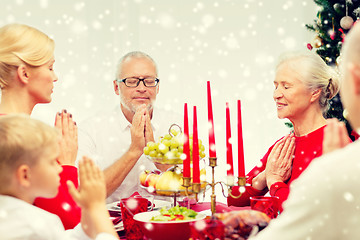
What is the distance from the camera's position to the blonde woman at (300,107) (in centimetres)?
221

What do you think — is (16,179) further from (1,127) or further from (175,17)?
(175,17)

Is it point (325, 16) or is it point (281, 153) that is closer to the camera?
point (281, 153)

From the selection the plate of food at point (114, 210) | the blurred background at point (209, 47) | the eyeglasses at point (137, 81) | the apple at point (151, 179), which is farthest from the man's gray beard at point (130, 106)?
the blurred background at point (209, 47)

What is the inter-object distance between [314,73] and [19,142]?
1696 mm

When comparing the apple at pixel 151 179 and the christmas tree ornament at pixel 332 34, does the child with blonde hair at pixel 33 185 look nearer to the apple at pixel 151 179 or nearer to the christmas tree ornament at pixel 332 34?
the apple at pixel 151 179

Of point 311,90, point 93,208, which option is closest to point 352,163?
point 93,208

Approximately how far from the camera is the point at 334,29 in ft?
10.4

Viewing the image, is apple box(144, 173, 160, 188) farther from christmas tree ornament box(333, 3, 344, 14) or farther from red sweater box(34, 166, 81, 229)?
christmas tree ornament box(333, 3, 344, 14)

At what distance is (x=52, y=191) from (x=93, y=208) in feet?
0.52

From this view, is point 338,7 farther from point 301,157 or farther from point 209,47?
point 209,47

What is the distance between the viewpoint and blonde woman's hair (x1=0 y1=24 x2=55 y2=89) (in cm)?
158

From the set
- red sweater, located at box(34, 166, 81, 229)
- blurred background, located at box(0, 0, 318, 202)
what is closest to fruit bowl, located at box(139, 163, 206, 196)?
red sweater, located at box(34, 166, 81, 229)

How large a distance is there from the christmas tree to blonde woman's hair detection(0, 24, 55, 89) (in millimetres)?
2160

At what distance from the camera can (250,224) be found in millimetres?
1112
